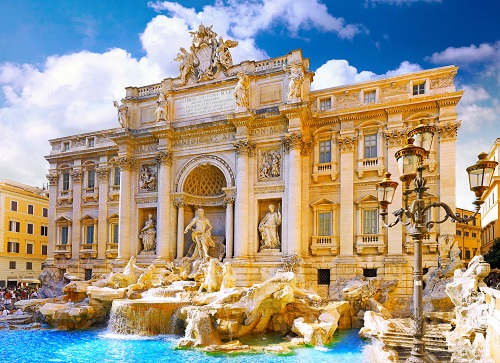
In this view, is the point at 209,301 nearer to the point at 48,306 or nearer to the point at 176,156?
the point at 48,306

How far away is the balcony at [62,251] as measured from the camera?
1086 inches

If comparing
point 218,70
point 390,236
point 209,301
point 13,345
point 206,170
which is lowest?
point 13,345

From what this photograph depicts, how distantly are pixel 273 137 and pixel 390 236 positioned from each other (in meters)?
7.40

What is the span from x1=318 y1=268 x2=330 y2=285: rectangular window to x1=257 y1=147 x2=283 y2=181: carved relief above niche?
5.02 meters

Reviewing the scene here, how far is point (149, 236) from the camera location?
A: 78.7 ft

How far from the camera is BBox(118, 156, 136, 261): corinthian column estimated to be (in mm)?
24078

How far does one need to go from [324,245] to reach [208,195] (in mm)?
7603

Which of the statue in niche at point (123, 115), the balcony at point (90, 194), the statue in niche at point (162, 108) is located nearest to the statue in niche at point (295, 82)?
the statue in niche at point (162, 108)

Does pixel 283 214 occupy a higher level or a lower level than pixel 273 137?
lower

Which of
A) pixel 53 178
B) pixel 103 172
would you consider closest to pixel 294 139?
pixel 103 172

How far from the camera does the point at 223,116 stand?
73.6 ft

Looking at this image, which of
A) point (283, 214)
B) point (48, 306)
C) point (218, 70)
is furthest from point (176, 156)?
point (48, 306)

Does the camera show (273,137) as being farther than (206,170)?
No

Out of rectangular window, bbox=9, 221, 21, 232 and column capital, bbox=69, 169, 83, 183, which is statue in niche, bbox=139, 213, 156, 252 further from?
rectangular window, bbox=9, 221, 21, 232
